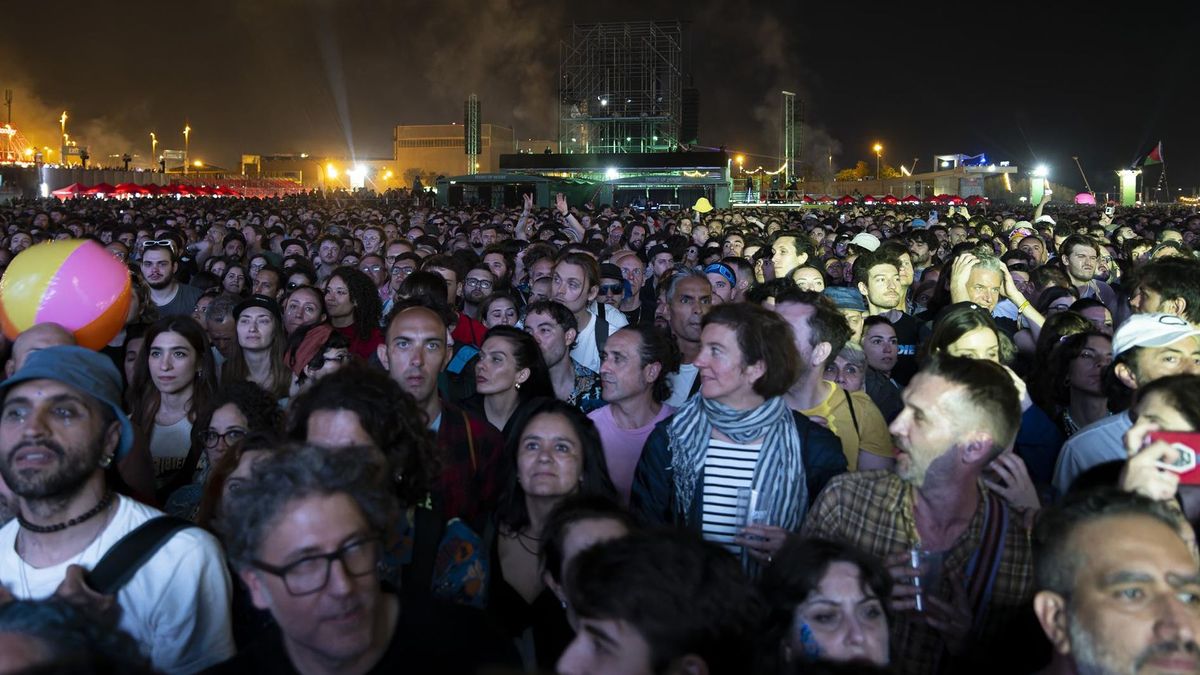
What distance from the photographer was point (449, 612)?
9.01 feet

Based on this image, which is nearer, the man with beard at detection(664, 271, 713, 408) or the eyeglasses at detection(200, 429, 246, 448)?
the eyeglasses at detection(200, 429, 246, 448)

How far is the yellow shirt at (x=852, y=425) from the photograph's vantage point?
467 centimetres

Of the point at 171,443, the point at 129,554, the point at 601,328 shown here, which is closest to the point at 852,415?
the point at 601,328

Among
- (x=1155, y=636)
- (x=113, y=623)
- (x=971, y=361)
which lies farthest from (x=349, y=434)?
(x=1155, y=636)

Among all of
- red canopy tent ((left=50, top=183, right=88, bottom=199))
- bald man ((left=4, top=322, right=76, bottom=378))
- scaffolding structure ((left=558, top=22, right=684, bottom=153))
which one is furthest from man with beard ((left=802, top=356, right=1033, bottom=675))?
scaffolding structure ((left=558, top=22, right=684, bottom=153))

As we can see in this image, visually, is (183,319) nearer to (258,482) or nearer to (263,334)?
(263,334)

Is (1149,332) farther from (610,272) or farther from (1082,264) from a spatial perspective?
(1082,264)

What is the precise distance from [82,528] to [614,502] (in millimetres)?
1642

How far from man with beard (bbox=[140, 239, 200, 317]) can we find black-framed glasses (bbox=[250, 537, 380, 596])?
21.3 ft

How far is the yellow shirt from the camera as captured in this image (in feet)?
15.3

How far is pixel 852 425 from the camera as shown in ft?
15.5

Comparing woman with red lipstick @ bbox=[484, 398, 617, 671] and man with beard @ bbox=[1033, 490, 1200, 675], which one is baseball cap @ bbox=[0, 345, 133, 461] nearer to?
woman with red lipstick @ bbox=[484, 398, 617, 671]

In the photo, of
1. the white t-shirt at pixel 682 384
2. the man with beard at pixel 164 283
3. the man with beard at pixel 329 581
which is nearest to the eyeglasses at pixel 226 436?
the man with beard at pixel 329 581

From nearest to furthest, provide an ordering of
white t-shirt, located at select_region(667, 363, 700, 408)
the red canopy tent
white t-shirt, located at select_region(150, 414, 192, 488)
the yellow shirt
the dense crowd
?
1. the dense crowd
2. the yellow shirt
3. white t-shirt, located at select_region(150, 414, 192, 488)
4. white t-shirt, located at select_region(667, 363, 700, 408)
5. the red canopy tent
